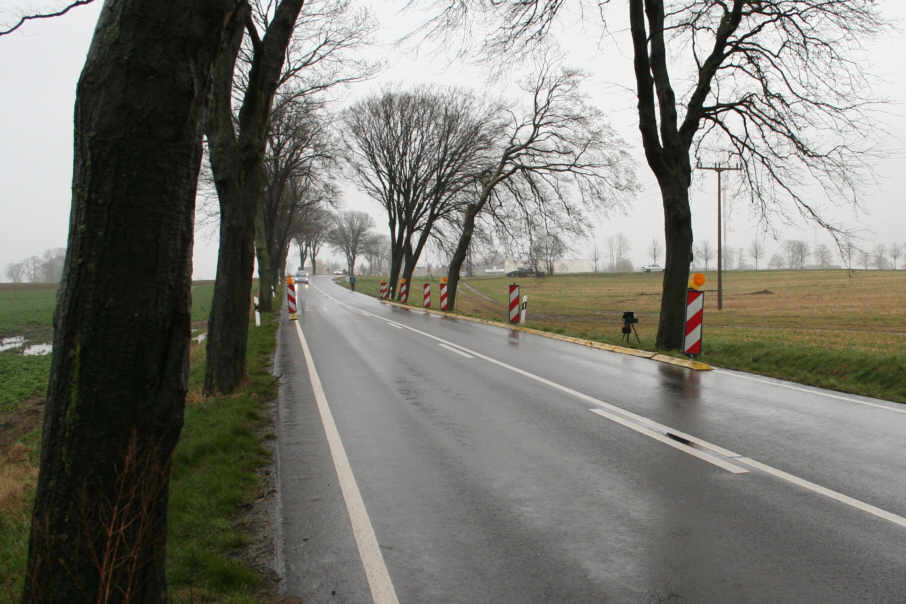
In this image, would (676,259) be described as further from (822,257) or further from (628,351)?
(822,257)

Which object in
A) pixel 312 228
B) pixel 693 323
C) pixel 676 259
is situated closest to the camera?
pixel 693 323

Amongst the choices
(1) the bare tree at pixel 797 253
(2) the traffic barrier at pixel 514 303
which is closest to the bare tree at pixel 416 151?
(2) the traffic barrier at pixel 514 303

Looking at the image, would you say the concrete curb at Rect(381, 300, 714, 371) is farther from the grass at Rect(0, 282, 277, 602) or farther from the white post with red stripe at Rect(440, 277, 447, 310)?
the white post with red stripe at Rect(440, 277, 447, 310)

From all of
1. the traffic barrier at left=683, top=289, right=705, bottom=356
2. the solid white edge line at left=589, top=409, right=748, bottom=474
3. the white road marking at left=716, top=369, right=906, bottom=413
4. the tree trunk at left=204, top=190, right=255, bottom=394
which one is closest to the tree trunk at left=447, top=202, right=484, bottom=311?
the traffic barrier at left=683, top=289, right=705, bottom=356

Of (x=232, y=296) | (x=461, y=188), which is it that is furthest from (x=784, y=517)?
(x=461, y=188)

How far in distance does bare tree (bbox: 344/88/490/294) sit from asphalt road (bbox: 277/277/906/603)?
2468cm

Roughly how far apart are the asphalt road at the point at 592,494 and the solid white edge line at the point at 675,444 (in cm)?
3

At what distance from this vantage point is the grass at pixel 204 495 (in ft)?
10.9

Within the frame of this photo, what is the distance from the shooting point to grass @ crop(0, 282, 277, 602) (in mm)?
3336

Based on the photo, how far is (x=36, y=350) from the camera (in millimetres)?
19891

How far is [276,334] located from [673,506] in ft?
48.8

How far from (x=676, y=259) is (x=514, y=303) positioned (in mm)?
8302

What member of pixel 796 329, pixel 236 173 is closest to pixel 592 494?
pixel 236 173

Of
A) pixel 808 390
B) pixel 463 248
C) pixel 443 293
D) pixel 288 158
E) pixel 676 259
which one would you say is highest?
pixel 288 158
